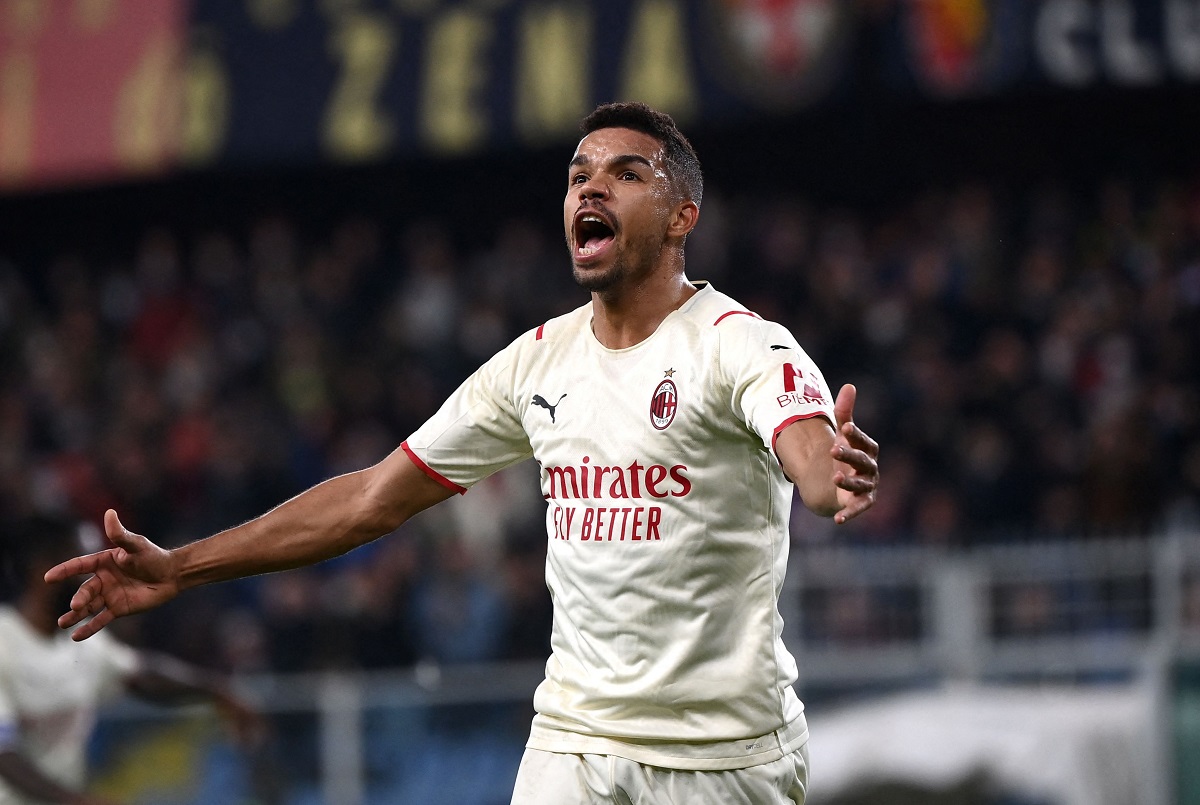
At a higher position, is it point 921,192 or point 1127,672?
point 921,192

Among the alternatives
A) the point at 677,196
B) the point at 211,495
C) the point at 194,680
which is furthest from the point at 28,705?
the point at 211,495

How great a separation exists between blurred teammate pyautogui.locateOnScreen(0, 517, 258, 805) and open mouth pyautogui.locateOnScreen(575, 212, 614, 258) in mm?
2918

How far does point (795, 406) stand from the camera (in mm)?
3545

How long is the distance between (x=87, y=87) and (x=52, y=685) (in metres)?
8.29

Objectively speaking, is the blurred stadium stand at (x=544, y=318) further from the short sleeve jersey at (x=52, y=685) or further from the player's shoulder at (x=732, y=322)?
the player's shoulder at (x=732, y=322)

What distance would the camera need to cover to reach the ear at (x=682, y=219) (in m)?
4.15

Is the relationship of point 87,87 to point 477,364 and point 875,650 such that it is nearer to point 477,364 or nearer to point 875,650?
point 477,364

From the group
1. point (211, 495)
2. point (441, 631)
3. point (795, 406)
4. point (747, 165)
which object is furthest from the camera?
point (747, 165)

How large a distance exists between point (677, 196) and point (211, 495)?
9.14 meters

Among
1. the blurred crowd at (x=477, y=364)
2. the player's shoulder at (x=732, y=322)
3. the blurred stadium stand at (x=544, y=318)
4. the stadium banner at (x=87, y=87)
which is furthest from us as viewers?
the stadium banner at (x=87, y=87)

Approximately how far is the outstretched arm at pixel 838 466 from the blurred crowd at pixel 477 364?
6236mm

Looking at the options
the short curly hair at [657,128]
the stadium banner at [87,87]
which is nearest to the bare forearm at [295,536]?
the short curly hair at [657,128]

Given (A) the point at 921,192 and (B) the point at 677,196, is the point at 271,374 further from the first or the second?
(B) the point at 677,196

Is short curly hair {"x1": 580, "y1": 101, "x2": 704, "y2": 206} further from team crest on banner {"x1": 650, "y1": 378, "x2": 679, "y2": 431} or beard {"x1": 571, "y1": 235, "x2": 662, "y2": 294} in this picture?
team crest on banner {"x1": 650, "y1": 378, "x2": 679, "y2": 431}
